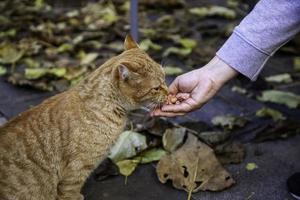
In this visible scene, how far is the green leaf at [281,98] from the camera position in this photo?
321 cm

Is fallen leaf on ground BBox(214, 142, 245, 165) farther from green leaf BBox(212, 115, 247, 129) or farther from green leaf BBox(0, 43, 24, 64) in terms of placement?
green leaf BBox(0, 43, 24, 64)

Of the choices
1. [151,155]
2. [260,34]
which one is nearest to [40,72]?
[151,155]

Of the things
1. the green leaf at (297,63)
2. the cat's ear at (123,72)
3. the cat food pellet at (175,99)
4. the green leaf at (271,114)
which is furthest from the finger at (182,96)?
the green leaf at (297,63)

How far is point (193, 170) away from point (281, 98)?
1051 millimetres

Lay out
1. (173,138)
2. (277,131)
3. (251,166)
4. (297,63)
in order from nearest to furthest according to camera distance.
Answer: (251,166), (173,138), (277,131), (297,63)

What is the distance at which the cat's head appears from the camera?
6.80ft

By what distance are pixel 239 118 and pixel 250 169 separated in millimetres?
463

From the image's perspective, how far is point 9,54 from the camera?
3732 millimetres

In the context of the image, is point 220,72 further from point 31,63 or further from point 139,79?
point 31,63

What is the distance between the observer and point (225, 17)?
15.0 ft

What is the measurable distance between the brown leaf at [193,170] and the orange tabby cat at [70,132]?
0.44 meters

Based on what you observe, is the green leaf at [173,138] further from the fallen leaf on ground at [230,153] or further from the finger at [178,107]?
the finger at [178,107]

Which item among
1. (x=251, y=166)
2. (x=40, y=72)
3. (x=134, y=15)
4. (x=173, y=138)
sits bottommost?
(x=251, y=166)

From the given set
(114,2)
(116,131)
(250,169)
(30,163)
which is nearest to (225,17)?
(114,2)
